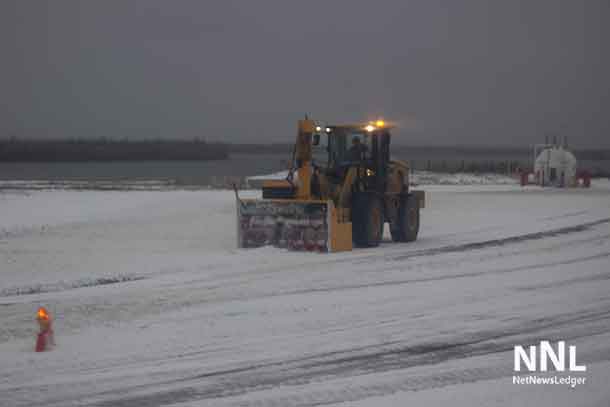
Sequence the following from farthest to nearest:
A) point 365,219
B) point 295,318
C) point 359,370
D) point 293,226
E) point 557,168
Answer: point 557,168, point 365,219, point 293,226, point 295,318, point 359,370

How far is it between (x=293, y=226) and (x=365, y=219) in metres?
1.72

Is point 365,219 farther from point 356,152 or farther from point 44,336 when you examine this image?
point 44,336

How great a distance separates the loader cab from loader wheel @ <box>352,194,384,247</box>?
517 mm

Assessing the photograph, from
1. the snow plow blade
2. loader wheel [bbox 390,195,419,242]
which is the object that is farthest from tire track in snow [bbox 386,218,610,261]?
loader wheel [bbox 390,195,419,242]

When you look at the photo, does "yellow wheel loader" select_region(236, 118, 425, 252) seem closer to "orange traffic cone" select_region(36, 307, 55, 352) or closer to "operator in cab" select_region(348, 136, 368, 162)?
"operator in cab" select_region(348, 136, 368, 162)

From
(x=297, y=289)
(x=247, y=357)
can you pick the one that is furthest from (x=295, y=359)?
(x=297, y=289)

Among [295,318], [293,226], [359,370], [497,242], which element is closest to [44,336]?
[295,318]

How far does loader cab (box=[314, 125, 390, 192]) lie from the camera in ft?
61.8

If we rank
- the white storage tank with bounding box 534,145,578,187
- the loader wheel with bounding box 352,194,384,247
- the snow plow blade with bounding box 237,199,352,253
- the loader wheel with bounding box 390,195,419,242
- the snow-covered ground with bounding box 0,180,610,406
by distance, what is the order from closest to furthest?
1. the snow-covered ground with bounding box 0,180,610,406
2. the snow plow blade with bounding box 237,199,352,253
3. the loader wheel with bounding box 352,194,384,247
4. the loader wheel with bounding box 390,195,419,242
5. the white storage tank with bounding box 534,145,578,187

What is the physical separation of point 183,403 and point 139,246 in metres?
12.0

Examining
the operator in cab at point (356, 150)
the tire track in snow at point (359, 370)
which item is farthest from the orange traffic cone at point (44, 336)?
the operator in cab at point (356, 150)

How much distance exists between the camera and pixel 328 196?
18.5m

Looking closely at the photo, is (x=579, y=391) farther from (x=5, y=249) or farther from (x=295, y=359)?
(x=5, y=249)

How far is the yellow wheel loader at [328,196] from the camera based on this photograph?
17.5 metres
